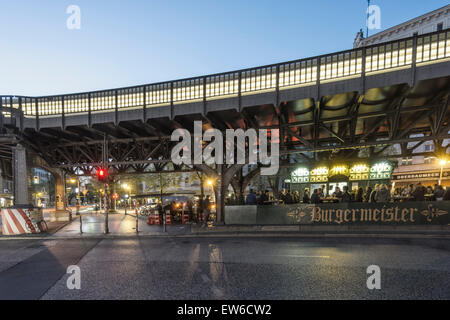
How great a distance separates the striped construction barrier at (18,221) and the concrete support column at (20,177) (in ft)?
3.63

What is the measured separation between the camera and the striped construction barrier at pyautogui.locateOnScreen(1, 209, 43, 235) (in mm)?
12641

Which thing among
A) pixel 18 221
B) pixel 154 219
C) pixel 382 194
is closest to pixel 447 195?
pixel 382 194

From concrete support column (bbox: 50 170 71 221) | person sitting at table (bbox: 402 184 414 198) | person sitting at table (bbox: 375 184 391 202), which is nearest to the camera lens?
person sitting at table (bbox: 375 184 391 202)

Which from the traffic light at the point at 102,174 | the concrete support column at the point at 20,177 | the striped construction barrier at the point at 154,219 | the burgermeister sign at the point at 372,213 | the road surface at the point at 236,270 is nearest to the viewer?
the road surface at the point at 236,270

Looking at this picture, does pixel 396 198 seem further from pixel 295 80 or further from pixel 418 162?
pixel 418 162

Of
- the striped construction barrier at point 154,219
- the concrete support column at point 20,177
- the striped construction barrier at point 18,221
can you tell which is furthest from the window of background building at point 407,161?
the concrete support column at point 20,177

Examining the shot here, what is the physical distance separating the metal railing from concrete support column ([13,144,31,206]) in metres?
2.67

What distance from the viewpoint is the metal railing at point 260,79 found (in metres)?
9.16

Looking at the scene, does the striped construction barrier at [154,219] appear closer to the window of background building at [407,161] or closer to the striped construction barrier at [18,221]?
the striped construction barrier at [18,221]

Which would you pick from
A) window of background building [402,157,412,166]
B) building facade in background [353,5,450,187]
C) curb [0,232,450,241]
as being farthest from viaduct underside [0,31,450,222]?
window of background building [402,157,412,166]

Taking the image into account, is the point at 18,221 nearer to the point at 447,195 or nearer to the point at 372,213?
the point at 372,213

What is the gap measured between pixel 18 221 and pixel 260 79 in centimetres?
1541

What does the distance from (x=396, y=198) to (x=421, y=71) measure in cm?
739

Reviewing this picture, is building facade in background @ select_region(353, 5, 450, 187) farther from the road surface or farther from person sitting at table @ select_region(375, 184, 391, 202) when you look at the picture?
the road surface
